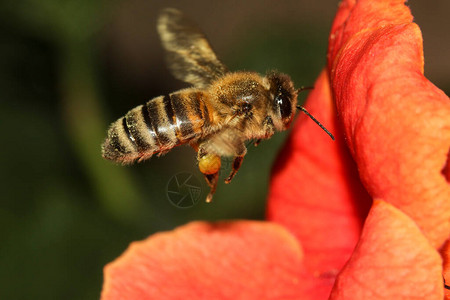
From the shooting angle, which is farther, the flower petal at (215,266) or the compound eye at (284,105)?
the compound eye at (284,105)

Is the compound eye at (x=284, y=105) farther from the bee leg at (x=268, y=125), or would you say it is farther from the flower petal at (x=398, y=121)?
the flower petal at (x=398, y=121)

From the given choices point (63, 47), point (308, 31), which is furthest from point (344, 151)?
point (308, 31)

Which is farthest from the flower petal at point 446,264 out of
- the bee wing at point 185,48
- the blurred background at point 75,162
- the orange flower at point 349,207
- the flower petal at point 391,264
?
the blurred background at point 75,162

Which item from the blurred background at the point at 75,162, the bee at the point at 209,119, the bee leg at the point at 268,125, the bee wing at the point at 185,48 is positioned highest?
the bee wing at the point at 185,48

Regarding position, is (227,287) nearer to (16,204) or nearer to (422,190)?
(422,190)

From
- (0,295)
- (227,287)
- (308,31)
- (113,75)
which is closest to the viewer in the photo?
(227,287)

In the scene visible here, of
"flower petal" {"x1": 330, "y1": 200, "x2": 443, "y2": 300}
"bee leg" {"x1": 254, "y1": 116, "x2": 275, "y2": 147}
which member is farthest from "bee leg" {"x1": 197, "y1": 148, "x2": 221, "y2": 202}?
"flower petal" {"x1": 330, "y1": 200, "x2": 443, "y2": 300}
